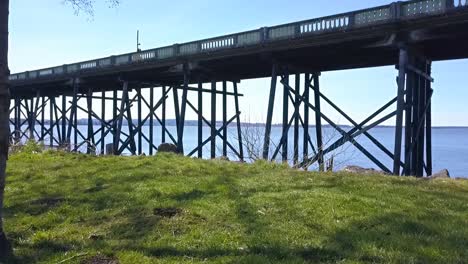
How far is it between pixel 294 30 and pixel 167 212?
41.9ft

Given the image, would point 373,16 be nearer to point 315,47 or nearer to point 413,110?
point 315,47

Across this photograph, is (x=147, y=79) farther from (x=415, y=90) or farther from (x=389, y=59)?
(x=415, y=90)

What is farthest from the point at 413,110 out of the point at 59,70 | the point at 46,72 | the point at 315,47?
the point at 46,72

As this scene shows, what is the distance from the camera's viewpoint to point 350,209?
251 inches

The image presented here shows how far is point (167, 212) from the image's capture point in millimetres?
6637

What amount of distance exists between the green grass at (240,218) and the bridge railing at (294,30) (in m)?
7.05

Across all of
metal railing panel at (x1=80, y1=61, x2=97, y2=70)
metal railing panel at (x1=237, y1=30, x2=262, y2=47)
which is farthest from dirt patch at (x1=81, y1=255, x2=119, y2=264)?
metal railing panel at (x1=80, y1=61, x2=97, y2=70)

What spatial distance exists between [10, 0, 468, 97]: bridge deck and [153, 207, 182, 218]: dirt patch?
10462 millimetres

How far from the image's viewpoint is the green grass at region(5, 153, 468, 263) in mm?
5031

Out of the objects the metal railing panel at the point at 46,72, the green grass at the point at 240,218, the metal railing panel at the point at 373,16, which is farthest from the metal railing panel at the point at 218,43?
the metal railing panel at the point at 46,72

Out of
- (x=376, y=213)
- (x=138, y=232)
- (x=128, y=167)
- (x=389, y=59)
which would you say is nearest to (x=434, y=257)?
(x=376, y=213)

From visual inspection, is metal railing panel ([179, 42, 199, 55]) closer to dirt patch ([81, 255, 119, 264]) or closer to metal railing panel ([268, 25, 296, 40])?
metal railing panel ([268, 25, 296, 40])

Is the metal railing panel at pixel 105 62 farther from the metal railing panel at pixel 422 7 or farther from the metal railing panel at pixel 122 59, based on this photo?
the metal railing panel at pixel 422 7

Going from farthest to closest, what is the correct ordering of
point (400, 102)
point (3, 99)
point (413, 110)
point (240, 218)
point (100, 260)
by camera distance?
point (413, 110), point (400, 102), point (240, 218), point (3, 99), point (100, 260)
